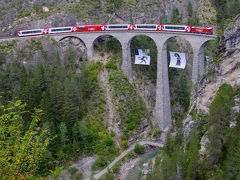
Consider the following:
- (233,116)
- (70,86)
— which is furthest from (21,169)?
(70,86)

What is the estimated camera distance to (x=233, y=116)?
83.8ft

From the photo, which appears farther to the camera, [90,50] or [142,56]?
[90,50]

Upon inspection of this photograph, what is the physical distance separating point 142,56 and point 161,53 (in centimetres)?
490

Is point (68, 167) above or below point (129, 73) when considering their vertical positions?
below

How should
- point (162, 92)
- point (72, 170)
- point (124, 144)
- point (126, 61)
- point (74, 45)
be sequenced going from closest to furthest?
1. point (72, 170)
2. point (124, 144)
3. point (162, 92)
4. point (126, 61)
5. point (74, 45)

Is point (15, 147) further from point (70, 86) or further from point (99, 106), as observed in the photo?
point (99, 106)

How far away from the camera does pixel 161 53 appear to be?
196 feet

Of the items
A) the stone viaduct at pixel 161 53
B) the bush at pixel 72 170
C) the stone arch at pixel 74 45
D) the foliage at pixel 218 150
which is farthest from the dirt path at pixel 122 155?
the stone arch at pixel 74 45

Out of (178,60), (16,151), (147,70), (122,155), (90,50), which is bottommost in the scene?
(122,155)

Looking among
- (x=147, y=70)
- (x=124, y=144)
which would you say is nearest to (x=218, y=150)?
(x=124, y=144)

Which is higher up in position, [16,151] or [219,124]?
[16,151]

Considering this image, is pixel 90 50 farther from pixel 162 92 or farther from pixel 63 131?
pixel 63 131

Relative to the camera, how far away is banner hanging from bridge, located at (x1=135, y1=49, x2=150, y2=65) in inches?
2443

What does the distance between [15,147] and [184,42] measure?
75582 mm
